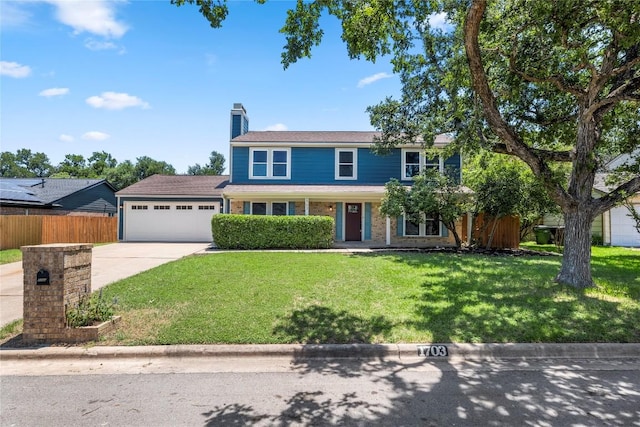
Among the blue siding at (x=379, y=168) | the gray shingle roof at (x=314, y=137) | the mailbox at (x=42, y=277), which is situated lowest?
the mailbox at (x=42, y=277)

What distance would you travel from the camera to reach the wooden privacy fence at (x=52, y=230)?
52.6ft

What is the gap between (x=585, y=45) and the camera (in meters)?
6.96

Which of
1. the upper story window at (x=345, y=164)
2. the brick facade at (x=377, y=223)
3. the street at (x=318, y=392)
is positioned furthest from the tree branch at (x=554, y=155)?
the upper story window at (x=345, y=164)

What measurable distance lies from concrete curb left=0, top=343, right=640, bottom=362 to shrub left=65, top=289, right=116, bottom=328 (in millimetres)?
398

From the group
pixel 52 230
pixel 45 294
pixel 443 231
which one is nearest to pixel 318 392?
pixel 45 294

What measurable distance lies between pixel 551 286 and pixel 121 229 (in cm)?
1920

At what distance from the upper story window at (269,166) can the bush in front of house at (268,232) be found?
13.4ft

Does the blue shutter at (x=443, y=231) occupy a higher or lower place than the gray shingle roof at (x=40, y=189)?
lower

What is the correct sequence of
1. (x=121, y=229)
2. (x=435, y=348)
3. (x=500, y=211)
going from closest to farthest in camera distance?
(x=435, y=348), (x=500, y=211), (x=121, y=229)

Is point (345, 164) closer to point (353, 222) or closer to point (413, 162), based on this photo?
point (353, 222)

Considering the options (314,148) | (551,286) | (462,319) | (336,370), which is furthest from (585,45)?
(314,148)

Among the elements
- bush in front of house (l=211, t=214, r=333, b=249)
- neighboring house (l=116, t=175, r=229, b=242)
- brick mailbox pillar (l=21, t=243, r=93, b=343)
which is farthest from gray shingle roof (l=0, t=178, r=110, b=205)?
brick mailbox pillar (l=21, t=243, r=93, b=343)

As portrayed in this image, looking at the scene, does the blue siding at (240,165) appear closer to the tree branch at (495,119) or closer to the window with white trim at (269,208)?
the window with white trim at (269,208)

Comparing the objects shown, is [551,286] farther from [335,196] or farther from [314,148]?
[314,148]
